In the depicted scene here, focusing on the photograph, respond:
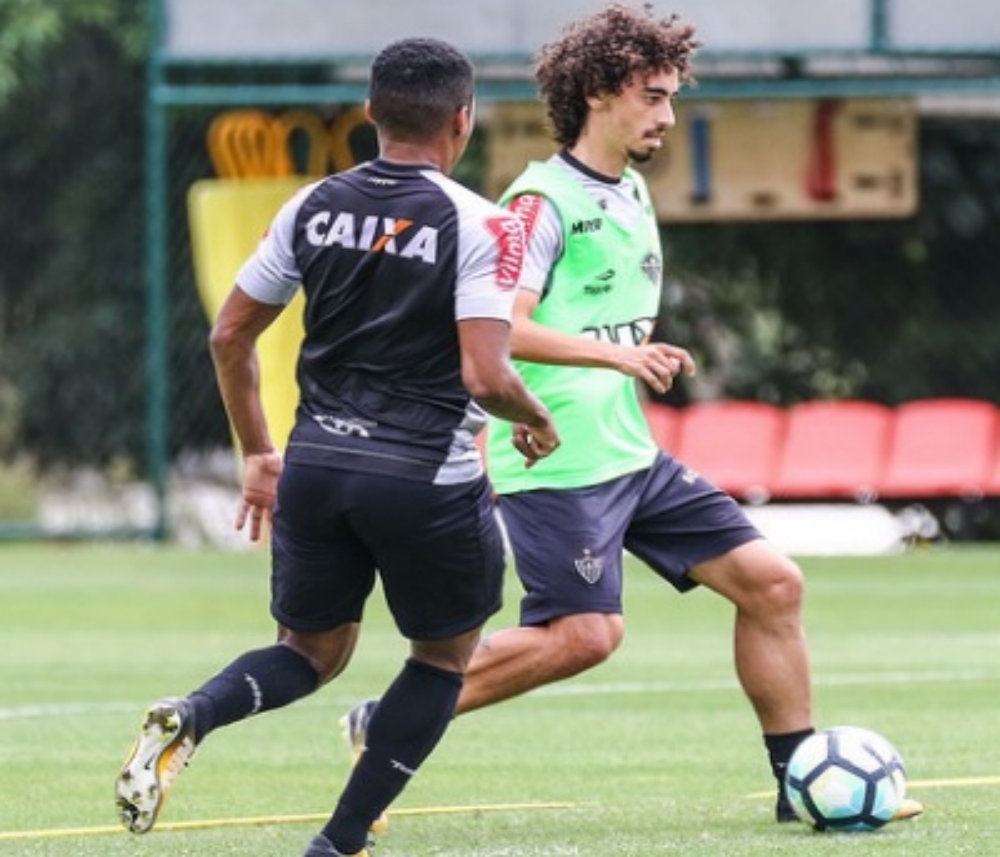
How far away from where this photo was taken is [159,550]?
23312 mm

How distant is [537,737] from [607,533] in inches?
107

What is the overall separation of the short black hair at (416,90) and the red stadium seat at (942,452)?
1849 cm

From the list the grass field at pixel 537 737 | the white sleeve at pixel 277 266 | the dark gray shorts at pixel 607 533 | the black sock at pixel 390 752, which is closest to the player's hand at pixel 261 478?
the white sleeve at pixel 277 266

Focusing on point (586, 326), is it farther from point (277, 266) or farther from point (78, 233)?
point (78, 233)

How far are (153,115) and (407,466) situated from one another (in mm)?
16400

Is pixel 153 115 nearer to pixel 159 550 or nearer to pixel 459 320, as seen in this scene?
pixel 159 550

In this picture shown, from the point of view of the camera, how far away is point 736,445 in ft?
84.6

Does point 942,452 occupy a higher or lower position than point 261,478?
lower

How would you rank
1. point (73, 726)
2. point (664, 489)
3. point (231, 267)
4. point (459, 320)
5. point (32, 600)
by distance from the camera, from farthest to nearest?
point (231, 267), point (32, 600), point (73, 726), point (664, 489), point (459, 320)

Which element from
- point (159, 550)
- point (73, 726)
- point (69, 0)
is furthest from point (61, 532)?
point (73, 726)

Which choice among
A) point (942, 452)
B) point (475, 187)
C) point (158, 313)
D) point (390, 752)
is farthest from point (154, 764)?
point (942, 452)

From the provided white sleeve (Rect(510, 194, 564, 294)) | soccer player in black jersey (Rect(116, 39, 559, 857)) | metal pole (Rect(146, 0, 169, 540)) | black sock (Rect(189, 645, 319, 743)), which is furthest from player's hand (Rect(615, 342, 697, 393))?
metal pole (Rect(146, 0, 169, 540))

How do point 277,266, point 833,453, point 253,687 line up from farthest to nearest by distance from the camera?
1. point 833,453
2. point 253,687
3. point 277,266

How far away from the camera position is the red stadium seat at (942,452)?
2514 centimetres
